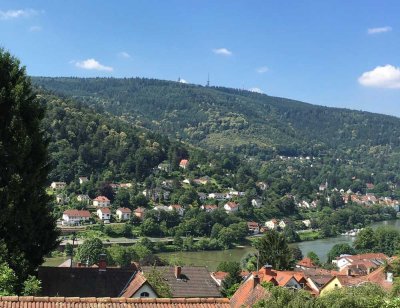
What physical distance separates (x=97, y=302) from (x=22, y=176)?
24.0ft

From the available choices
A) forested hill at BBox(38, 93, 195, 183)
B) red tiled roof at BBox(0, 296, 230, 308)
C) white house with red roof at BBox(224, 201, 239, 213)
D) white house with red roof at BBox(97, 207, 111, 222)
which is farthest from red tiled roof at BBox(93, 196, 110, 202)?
red tiled roof at BBox(0, 296, 230, 308)

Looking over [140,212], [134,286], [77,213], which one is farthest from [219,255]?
[134,286]

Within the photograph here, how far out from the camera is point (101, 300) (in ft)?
30.7

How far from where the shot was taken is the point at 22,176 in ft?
50.8

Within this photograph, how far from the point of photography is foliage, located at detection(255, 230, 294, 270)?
41.6m

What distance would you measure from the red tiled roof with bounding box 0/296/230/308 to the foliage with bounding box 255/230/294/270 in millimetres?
32282

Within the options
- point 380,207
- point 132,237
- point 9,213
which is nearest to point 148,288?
point 9,213

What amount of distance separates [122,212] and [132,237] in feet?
39.8

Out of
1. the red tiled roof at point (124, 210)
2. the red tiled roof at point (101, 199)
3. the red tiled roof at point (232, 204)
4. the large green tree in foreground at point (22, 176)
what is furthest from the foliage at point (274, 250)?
the red tiled roof at point (232, 204)

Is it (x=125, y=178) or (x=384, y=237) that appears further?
(x=125, y=178)

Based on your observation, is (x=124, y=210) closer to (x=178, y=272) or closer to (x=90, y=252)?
(x=90, y=252)

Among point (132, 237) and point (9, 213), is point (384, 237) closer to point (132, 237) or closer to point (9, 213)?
point (132, 237)

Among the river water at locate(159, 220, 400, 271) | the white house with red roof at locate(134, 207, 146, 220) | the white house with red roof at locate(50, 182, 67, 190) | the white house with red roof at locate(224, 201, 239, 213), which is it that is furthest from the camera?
the white house with red roof at locate(224, 201, 239, 213)

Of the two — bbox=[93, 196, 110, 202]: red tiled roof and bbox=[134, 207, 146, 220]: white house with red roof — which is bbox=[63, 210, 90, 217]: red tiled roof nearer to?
bbox=[93, 196, 110, 202]: red tiled roof
